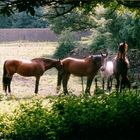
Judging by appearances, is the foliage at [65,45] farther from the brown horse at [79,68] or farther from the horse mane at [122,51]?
the horse mane at [122,51]

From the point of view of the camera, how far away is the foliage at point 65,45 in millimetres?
A: 37281

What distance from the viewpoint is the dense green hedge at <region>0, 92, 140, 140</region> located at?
24.3 feet

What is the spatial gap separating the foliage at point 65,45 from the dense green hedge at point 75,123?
28.6 metres

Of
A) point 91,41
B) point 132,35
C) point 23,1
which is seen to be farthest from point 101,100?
point 91,41

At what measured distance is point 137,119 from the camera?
7.93m

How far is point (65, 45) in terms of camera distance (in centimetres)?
3766

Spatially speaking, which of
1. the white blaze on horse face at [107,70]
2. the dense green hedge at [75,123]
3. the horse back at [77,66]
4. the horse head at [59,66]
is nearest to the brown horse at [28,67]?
the horse head at [59,66]

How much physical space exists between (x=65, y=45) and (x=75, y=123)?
30.2m

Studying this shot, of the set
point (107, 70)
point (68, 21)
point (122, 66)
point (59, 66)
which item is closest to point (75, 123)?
point (122, 66)

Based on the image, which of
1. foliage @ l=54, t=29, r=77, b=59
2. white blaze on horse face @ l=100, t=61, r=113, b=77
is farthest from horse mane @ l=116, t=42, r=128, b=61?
foliage @ l=54, t=29, r=77, b=59

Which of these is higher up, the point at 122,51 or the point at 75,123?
the point at 122,51

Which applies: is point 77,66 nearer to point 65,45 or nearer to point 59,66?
point 59,66

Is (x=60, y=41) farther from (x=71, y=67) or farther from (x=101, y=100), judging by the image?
(x=101, y=100)

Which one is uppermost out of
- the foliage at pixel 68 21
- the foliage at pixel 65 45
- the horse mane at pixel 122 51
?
the foliage at pixel 68 21
